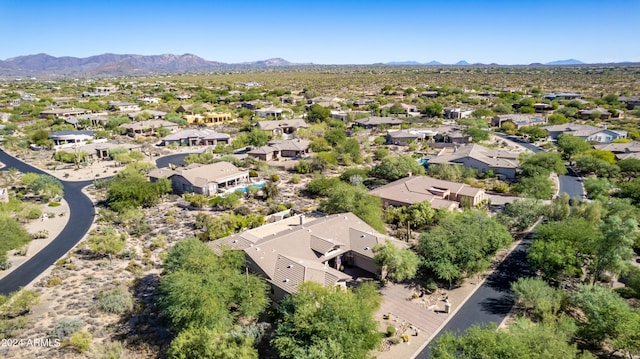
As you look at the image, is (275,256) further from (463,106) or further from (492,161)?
(463,106)

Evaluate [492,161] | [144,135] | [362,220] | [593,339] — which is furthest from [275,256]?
[144,135]

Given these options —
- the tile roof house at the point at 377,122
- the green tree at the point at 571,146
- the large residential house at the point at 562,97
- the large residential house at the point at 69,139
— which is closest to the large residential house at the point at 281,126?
the tile roof house at the point at 377,122

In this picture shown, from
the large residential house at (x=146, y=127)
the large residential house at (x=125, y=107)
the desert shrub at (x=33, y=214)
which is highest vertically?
the large residential house at (x=125, y=107)

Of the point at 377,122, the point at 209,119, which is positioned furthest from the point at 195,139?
the point at 377,122

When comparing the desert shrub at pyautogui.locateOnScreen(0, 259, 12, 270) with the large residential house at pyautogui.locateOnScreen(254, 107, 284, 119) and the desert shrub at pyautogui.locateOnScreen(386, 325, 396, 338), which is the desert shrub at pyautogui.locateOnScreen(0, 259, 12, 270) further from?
the large residential house at pyautogui.locateOnScreen(254, 107, 284, 119)

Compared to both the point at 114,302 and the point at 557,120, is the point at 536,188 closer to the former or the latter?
the point at 114,302

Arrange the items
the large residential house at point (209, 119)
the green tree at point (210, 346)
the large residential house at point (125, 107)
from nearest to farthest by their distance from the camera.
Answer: the green tree at point (210, 346) < the large residential house at point (209, 119) < the large residential house at point (125, 107)

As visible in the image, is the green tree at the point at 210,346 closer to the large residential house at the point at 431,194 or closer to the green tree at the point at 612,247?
the green tree at the point at 612,247
